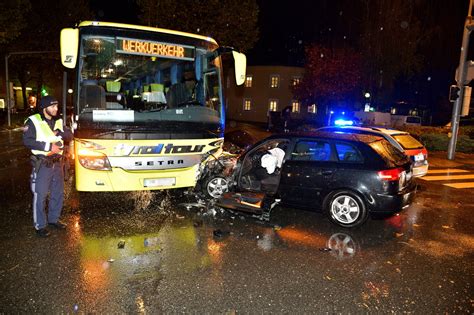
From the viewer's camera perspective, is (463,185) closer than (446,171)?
Yes

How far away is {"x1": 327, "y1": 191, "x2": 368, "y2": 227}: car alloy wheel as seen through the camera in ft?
20.2

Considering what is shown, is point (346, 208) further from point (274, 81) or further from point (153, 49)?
point (274, 81)

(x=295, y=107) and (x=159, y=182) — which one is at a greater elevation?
(x=295, y=107)

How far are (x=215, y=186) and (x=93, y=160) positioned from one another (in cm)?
242

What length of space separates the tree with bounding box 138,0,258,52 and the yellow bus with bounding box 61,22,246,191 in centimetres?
1319

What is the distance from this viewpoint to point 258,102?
157 ft

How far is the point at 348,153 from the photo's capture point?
6.34 metres

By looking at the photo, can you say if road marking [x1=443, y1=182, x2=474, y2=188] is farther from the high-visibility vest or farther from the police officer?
the high-visibility vest

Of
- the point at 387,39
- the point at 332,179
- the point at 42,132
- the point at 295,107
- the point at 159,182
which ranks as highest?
the point at 387,39

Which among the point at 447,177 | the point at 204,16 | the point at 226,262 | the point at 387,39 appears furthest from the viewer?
the point at 387,39

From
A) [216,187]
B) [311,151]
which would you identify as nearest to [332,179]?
[311,151]

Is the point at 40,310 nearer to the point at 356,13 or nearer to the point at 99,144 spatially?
the point at 99,144

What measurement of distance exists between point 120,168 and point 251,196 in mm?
2338

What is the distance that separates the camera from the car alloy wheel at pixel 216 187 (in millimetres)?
7586
